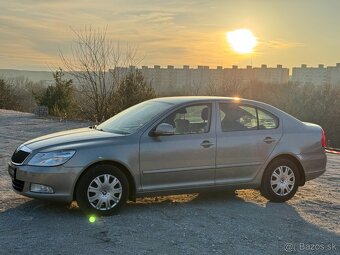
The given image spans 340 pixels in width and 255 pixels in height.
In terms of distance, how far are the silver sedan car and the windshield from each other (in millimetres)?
23

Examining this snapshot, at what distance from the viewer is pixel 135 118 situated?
655cm

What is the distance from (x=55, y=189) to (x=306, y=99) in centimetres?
4485

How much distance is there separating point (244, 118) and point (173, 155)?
136 centimetres

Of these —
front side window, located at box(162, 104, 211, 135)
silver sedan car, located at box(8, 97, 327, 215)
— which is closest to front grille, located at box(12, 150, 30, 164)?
silver sedan car, located at box(8, 97, 327, 215)

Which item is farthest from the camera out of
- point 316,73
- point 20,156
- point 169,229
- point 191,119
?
point 316,73

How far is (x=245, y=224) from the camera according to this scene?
5.63 metres

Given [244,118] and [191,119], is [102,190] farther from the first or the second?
[244,118]

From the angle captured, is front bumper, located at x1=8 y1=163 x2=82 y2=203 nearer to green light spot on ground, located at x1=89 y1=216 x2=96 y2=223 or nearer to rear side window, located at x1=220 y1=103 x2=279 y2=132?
green light spot on ground, located at x1=89 y1=216 x2=96 y2=223

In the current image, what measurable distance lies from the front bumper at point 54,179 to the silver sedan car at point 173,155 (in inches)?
0.5

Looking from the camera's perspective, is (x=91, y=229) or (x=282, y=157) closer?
(x=91, y=229)

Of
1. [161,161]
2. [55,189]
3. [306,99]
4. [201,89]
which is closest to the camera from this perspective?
[55,189]

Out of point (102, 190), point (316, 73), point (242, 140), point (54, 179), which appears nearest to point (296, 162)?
point (242, 140)

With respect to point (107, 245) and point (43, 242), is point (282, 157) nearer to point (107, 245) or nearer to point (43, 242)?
point (107, 245)

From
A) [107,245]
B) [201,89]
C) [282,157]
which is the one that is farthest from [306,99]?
[107,245]
